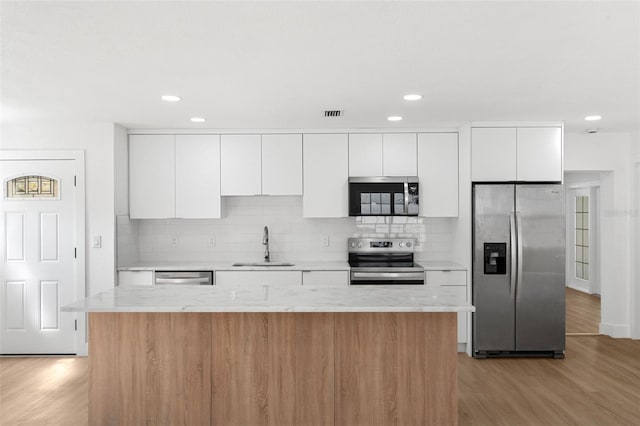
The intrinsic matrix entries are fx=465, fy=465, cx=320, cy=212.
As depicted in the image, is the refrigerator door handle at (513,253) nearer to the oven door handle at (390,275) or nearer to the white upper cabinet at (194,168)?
the oven door handle at (390,275)

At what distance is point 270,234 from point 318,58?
310 centimetres

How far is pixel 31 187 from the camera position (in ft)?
16.3

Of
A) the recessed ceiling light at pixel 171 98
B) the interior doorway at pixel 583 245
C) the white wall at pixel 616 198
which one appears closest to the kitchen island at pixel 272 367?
the recessed ceiling light at pixel 171 98

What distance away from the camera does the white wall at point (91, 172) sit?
16.1 ft

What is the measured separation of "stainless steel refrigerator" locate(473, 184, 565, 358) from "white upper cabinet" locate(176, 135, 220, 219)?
2.88 m

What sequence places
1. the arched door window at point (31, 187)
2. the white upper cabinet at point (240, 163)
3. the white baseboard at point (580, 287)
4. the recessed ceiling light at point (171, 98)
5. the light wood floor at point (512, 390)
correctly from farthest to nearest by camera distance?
the white baseboard at point (580, 287) < the white upper cabinet at point (240, 163) < the arched door window at point (31, 187) < the recessed ceiling light at point (171, 98) < the light wood floor at point (512, 390)

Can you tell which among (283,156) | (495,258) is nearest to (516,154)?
(495,258)

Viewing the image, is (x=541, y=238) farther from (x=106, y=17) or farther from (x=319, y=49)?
(x=106, y=17)

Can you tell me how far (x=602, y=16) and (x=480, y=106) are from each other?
1.92 m

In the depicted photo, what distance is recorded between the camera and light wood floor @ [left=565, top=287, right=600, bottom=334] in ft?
19.8

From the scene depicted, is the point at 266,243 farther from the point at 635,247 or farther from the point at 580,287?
the point at 580,287

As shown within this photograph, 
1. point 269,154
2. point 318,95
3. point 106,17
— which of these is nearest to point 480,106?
point 318,95

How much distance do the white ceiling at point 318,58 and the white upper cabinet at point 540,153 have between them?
414 millimetres

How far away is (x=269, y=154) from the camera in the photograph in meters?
5.21
